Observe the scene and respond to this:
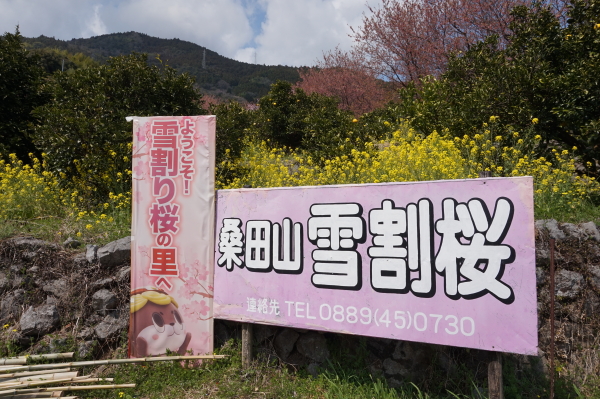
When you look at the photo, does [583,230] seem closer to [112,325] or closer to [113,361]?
[113,361]

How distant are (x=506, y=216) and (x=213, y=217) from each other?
243cm

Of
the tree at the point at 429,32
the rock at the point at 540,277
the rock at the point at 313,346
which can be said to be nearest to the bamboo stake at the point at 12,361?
the rock at the point at 313,346

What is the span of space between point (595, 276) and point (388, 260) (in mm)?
2081

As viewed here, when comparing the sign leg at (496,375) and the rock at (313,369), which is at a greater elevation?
the sign leg at (496,375)

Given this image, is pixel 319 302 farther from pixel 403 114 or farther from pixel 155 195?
pixel 403 114

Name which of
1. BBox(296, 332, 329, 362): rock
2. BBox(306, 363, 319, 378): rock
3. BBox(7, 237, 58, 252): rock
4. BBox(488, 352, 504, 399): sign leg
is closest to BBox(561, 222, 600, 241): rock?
BBox(488, 352, 504, 399): sign leg

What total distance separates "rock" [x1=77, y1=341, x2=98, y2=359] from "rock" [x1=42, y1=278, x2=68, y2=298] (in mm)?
619

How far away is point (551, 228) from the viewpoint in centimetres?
383

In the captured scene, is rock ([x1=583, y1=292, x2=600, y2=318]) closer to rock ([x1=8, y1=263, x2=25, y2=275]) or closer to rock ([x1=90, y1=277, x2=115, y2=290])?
rock ([x1=90, y1=277, x2=115, y2=290])

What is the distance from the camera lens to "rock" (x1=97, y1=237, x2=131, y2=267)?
4219mm

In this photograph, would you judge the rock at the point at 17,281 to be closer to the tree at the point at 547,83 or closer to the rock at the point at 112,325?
the rock at the point at 112,325

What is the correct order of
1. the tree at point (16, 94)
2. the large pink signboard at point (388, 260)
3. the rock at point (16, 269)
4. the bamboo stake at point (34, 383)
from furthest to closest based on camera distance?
the tree at point (16, 94) → the rock at point (16, 269) → the bamboo stake at point (34, 383) → the large pink signboard at point (388, 260)

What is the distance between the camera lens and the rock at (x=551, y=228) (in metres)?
3.79

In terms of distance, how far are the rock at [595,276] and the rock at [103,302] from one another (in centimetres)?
451
